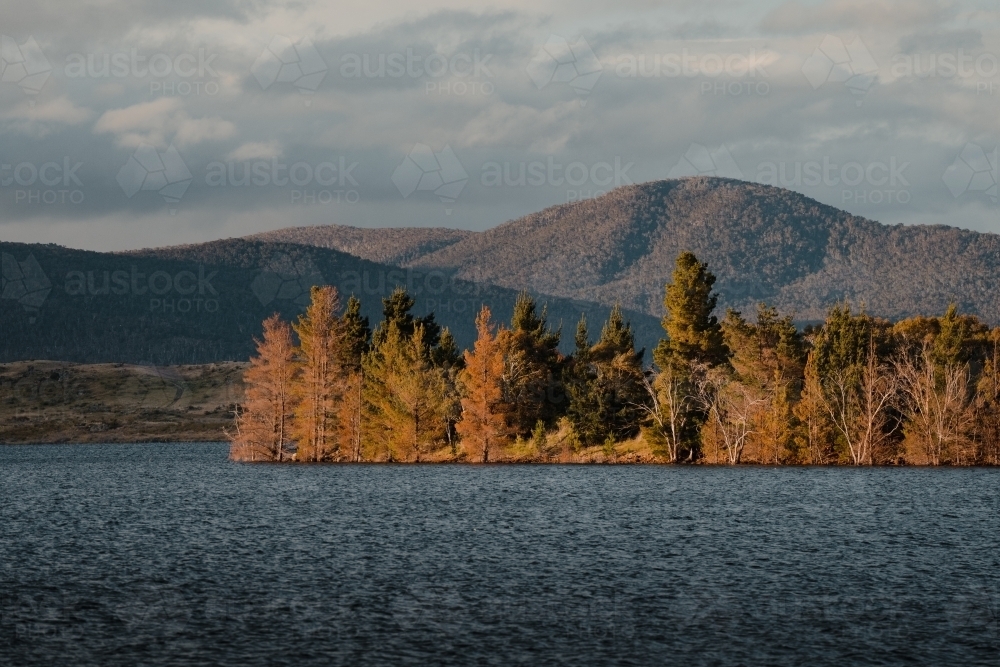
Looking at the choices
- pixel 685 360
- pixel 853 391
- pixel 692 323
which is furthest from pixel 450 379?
pixel 853 391

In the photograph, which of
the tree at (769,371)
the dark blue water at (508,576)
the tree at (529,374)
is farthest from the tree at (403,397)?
the dark blue water at (508,576)

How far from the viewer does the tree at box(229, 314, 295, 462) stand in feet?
397

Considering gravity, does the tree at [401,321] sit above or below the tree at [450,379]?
above

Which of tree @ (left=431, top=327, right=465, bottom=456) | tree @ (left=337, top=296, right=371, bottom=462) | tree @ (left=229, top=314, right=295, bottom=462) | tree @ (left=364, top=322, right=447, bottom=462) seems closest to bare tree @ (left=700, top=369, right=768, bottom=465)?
tree @ (left=431, top=327, right=465, bottom=456)

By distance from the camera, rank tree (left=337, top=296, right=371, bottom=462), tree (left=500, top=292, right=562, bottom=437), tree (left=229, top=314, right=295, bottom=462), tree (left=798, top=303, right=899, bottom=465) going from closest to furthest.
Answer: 1. tree (left=798, top=303, right=899, bottom=465)
2. tree (left=500, top=292, right=562, bottom=437)
3. tree (left=229, top=314, right=295, bottom=462)
4. tree (left=337, top=296, right=371, bottom=462)

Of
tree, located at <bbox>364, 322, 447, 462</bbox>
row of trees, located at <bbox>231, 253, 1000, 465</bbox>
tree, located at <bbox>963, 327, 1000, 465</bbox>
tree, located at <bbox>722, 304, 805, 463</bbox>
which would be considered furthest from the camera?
tree, located at <bbox>364, 322, 447, 462</bbox>

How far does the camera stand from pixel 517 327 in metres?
126

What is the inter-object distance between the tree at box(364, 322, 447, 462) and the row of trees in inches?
6.3

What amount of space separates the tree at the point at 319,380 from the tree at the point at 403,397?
149 inches

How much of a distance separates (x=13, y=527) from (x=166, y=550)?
51.0ft

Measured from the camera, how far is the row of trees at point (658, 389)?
A: 107188 mm

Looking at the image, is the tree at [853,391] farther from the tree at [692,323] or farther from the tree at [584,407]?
the tree at [584,407]

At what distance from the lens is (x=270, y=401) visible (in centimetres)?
12256

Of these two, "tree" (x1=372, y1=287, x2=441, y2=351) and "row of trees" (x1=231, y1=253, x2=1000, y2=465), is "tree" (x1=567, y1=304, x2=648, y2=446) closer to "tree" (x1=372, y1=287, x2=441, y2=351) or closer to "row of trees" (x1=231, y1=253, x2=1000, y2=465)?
"row of trees" (x1=231, y1=253, x2=1000, y2=465)
